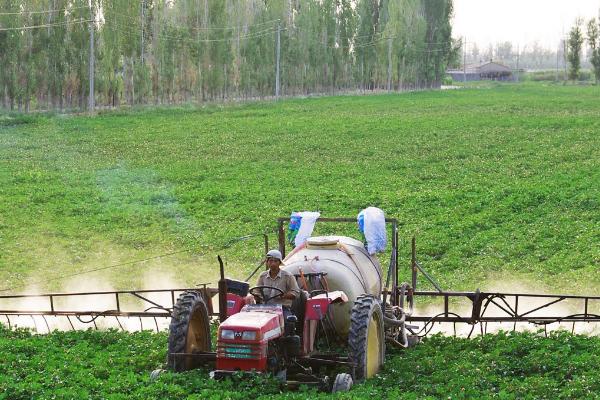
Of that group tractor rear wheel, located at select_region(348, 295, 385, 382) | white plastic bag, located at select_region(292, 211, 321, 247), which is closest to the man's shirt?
tractor rear wheel, located at select_region(348, 295, 385, 382)

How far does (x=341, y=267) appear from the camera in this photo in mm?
16078

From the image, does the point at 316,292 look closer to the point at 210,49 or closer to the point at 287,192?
the point at 287,192

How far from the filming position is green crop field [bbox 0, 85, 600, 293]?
2742cm

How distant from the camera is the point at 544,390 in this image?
13266 mm

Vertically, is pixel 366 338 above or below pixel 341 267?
below

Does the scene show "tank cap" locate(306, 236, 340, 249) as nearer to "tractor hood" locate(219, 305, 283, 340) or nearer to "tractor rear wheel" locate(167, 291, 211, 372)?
"tractor rear wheel" locate(167, 291, 211, 372)

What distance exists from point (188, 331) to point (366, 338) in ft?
8.24

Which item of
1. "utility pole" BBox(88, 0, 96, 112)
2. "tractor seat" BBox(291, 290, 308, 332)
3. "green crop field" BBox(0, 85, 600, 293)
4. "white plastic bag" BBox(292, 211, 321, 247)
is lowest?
"green crop field" BBox(0, 85, 600, 293)

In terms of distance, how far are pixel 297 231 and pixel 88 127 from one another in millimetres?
41649

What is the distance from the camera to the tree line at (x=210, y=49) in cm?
7200

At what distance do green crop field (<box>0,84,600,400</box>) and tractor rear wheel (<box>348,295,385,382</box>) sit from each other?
11.1 inches

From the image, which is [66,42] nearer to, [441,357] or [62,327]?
[62,327]

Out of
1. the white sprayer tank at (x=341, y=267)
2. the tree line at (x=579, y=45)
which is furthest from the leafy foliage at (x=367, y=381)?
the tree line at (x=579, y=45)

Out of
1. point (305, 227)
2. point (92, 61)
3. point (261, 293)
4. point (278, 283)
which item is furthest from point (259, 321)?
point (92, 61)
